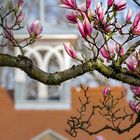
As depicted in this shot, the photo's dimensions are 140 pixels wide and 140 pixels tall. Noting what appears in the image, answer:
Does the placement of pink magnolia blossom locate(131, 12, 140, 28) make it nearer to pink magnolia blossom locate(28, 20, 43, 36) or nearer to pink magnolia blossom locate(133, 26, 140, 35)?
pink magnolia blossom locate(133, 26, 140, 35)

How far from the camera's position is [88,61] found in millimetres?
2639

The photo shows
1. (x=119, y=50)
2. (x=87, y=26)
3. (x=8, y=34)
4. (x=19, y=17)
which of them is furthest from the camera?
(x=19, y=17)

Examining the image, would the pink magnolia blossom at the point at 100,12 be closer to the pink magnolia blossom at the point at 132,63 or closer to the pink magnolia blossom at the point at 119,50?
the pink magnolia blossom at the point at 119,50

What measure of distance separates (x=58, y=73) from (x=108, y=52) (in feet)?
0.95

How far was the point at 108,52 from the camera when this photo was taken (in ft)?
9.21

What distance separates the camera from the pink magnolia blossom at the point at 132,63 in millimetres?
2918

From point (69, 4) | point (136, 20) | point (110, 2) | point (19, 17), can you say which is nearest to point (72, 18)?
point (69, 4)

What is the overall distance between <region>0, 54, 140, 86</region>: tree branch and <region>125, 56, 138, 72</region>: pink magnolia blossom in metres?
0.26

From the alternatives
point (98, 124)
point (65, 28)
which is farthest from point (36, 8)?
point (98, 124)

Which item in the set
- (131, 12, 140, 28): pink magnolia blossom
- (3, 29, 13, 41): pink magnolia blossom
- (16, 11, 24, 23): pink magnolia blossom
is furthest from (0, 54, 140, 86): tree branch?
(16, 11, 24, 23): pink magnolia blossom

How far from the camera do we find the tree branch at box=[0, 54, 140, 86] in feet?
8.64

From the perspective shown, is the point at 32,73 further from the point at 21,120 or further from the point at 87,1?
the point at 21,120

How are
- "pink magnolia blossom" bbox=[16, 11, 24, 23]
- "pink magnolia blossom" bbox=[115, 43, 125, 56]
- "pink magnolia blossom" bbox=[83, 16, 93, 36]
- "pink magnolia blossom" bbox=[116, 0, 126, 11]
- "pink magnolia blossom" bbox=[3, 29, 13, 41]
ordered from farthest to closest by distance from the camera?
1. "pink magnolia blossom" bbox=[16, 11, 24, 23]
2. "pink magnolia blossom" bbox=[3, 29, 13, 41]
3. "pink magnolia blossom" bbox=[115, 43, 125, 56]
4. "pink magnolia blossom" bbox=[116, 0, 126, 11]
5. "pink magnolia blossom" bbox=[83, 16, 93, 36]

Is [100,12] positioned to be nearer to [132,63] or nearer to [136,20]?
[136,20]
